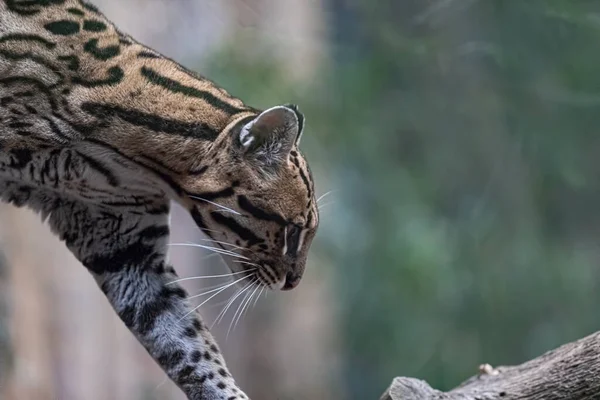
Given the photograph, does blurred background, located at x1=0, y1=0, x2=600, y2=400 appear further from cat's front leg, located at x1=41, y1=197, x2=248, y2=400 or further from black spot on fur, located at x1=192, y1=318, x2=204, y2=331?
black spot on fur, located at x1=192, y1=318, x2=204, y2=331

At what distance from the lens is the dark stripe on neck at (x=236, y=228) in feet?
9.93

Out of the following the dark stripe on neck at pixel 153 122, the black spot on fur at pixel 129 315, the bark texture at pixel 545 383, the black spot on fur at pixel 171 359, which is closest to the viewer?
the bark texture at pixel 545 383

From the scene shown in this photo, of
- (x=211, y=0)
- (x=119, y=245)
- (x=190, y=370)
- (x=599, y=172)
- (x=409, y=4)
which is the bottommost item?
(x=190, y=370)

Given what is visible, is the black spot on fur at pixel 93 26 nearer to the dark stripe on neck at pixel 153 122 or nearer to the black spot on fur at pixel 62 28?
the black spot on fur at pixel 62 28

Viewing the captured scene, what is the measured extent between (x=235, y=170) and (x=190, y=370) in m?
0.71

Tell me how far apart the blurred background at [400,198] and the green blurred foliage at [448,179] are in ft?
0.04

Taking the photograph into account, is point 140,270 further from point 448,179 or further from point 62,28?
point 448,179

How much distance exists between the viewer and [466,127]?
6422mm

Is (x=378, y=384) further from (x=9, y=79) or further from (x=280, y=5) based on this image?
(x=9, y=79)

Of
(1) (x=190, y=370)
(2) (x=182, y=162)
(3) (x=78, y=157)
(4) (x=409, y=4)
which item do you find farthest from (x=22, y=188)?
(4) (x=409, y=4)

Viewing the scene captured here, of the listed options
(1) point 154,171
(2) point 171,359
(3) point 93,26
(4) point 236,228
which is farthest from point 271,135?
(2) point 171,359

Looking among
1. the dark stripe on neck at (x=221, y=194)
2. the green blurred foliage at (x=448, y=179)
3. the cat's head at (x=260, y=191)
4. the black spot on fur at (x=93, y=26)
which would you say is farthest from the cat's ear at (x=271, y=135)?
the green blurred foliage at (x=448, y=179)

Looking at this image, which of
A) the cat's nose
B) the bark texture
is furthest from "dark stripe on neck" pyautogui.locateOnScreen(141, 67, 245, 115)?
the bark texture

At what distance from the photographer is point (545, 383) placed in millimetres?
2838
